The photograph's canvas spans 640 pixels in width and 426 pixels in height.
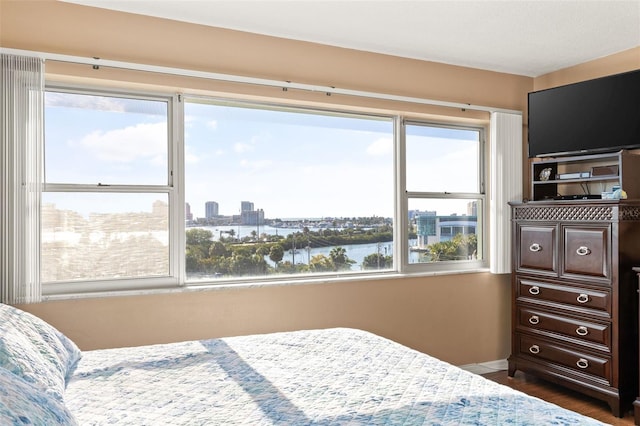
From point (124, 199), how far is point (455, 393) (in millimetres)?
2336

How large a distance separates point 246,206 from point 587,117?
2.62 m

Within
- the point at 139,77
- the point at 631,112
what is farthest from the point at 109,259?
the point at 631,112

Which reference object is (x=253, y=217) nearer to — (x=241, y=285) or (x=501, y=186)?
(x=241, y=285)

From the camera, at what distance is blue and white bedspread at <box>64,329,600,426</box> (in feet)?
5.10

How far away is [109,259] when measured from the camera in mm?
3131

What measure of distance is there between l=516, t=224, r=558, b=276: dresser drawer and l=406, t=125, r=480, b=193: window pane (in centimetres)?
63

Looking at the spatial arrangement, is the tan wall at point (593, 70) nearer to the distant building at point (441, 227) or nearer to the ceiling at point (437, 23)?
the ceiling at point (437, 23)

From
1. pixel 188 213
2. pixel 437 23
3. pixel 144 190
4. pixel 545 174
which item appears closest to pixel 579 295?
pixel 545 174

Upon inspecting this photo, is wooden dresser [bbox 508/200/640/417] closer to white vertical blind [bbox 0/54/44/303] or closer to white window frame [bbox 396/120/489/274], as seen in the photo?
white window frame [bbox 396/120/489/274]

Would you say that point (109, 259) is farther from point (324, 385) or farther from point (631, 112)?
point (631, 112)

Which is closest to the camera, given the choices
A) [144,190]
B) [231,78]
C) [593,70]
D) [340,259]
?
[144,190]

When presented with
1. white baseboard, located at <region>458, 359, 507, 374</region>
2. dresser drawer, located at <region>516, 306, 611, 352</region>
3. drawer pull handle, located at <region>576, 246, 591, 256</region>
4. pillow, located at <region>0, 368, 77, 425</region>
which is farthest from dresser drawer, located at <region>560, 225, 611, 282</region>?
pillow, located at <region>0, 368, 77, 425</region>

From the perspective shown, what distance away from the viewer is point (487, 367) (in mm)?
4359

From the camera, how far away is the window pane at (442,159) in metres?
4.20
